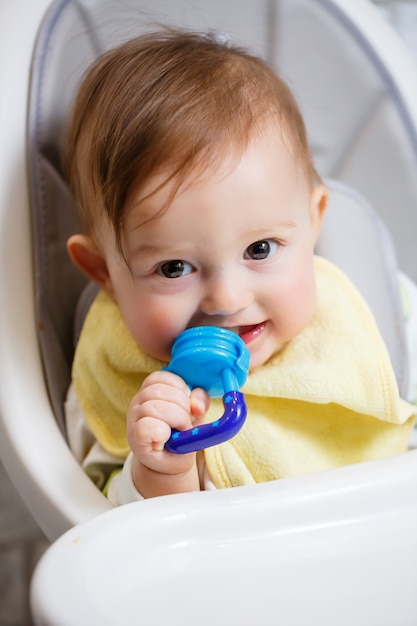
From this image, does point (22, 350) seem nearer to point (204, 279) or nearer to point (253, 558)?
point (204, 279)

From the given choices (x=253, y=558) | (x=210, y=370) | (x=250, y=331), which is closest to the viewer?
(x=253, y=558)

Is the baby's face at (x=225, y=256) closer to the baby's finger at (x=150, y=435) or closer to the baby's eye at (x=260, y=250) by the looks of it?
the baby's eye at (x=260, y=250)

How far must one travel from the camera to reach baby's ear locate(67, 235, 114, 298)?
2.86ft

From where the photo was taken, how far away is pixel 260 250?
2.53 ft

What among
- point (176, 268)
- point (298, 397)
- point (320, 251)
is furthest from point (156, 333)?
point (320, 251)

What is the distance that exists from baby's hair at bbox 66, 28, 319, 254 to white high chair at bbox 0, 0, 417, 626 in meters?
0.14

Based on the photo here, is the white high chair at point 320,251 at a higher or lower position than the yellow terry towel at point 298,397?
higher

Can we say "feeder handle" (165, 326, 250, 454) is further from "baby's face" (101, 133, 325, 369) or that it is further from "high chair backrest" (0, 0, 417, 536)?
"high chair backrest" (0, 0, 417, 536)

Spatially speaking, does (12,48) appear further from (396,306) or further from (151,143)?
(396,306)

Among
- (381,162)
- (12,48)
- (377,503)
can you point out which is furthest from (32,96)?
(377,503)

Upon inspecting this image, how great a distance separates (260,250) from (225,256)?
0.16 ft

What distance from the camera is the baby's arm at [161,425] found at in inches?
26.7

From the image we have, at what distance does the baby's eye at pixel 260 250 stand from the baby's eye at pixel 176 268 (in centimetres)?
6

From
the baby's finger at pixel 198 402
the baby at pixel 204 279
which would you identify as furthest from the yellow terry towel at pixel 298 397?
the baby's finger at pixel 198 402
